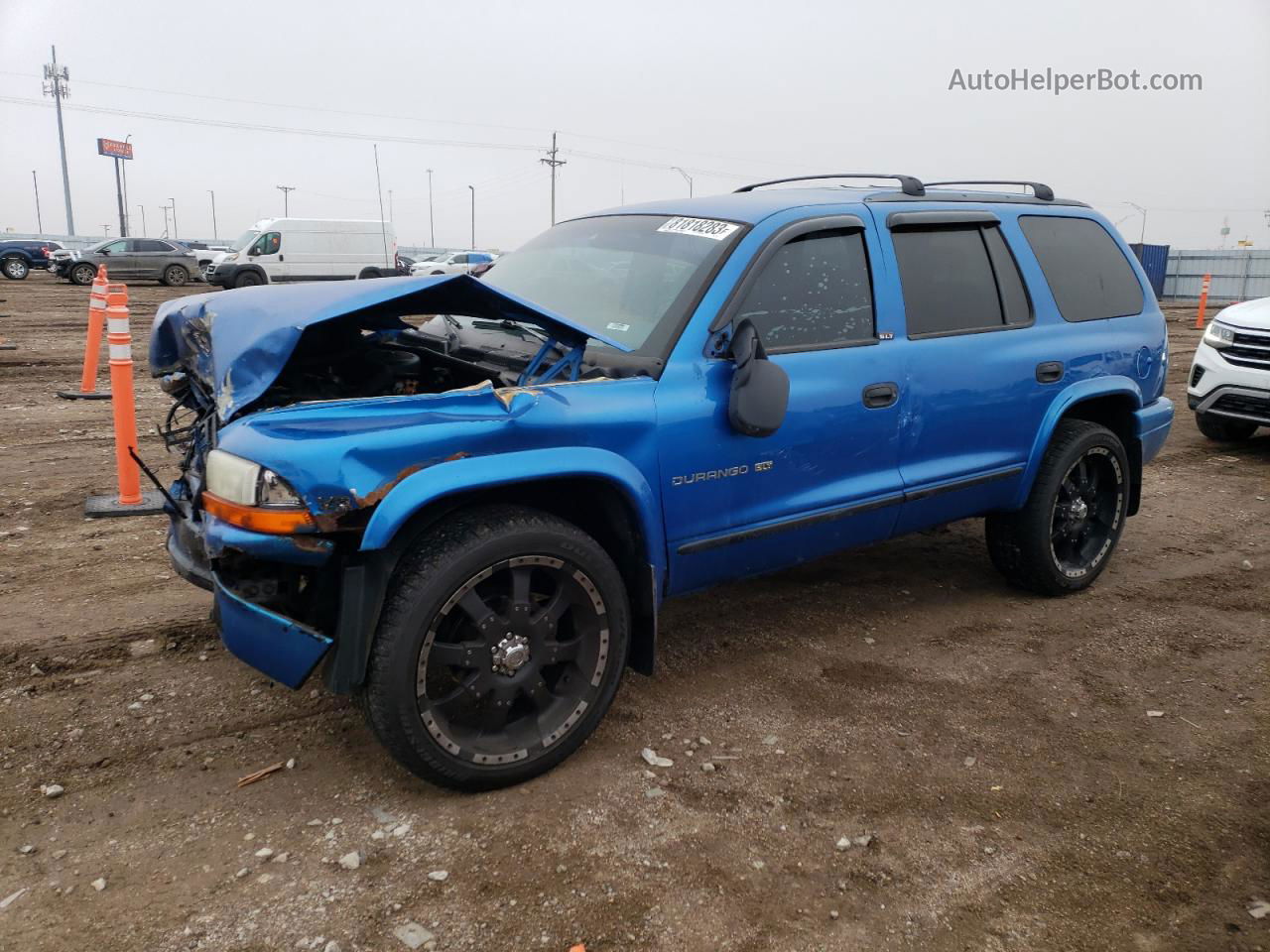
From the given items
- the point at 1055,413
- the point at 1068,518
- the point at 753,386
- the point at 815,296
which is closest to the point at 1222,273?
the point at 1068,518

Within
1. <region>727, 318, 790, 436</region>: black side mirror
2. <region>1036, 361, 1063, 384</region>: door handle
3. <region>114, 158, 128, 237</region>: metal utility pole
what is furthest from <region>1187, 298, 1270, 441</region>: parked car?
<region>114, 158, 128, 237</region>: metal utility pole

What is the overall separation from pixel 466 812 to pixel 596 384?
134cm

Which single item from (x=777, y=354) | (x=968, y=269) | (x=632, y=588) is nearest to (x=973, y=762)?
(x=632, y=588)

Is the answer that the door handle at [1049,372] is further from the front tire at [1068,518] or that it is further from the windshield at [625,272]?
the windshield at [625,272]

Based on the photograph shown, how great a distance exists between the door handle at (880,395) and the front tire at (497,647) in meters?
1.23

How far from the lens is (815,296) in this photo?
3459 mm

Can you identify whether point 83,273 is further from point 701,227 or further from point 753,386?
point 753,386

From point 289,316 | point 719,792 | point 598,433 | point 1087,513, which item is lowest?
point 719,792

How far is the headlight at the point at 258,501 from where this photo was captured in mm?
2459

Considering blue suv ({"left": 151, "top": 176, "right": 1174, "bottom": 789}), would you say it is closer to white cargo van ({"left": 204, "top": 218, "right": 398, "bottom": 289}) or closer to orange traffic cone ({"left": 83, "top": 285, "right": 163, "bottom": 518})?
orange traffic cone ({"left": 83, "top": 285, "right": 163, "bottom": 518})

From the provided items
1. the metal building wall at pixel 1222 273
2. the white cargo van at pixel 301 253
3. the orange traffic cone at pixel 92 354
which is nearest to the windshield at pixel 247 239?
the white cargo van at pixel 301 253

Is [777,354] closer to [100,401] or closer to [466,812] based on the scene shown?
[466,812]

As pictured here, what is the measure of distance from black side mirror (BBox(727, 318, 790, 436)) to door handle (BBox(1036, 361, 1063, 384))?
1633mm

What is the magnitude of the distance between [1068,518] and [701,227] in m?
2.34
